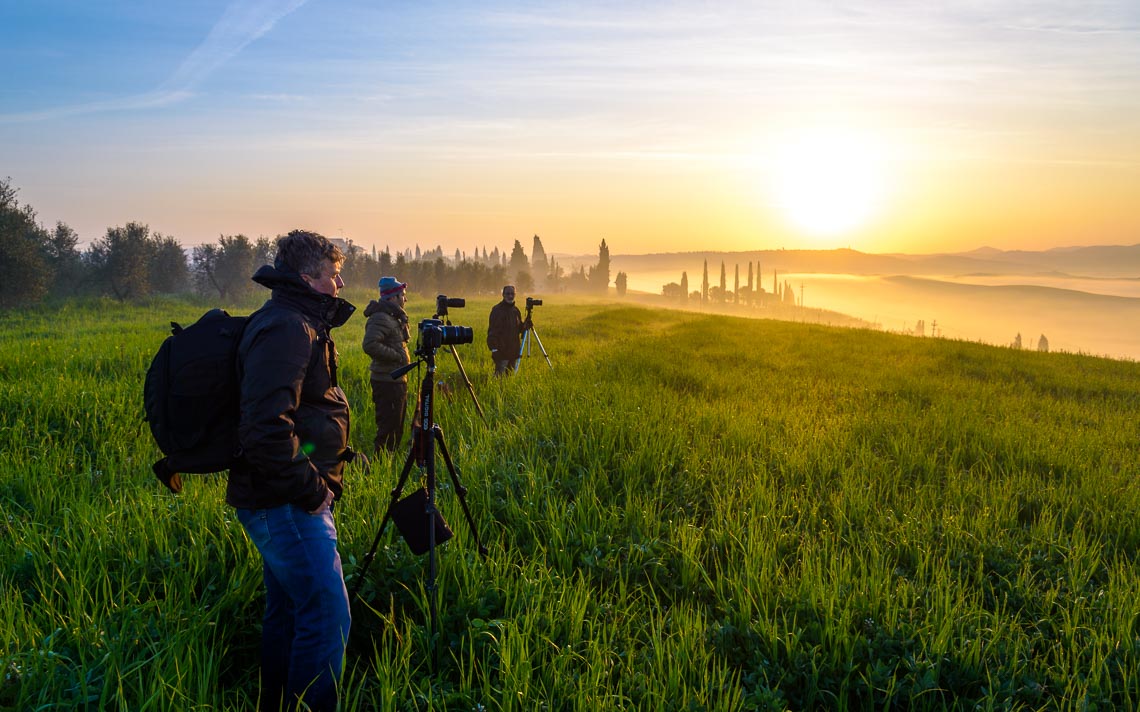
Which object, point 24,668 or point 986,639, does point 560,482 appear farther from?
point 24,668

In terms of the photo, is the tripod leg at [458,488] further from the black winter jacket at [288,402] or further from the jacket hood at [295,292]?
the jacket hood at [295,292]

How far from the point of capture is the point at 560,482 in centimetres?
574

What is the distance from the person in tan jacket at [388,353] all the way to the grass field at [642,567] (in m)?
0.91

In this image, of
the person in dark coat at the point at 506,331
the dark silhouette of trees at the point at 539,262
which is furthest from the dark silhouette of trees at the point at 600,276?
the person in dark coat at the point at 506,331

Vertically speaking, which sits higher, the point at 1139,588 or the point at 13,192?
the point at 13,192

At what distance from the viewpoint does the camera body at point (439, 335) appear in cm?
362

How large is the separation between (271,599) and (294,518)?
728mm

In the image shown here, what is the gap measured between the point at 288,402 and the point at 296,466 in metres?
0.34

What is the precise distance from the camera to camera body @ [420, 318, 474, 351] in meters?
3.62

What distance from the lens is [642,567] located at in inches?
175

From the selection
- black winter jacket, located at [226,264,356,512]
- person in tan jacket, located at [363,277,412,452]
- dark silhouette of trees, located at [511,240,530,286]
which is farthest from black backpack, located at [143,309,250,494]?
dark silhouette of trees, located at [511,240,530,286]

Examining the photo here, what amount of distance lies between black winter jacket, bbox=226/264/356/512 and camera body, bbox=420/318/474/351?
2.00ft

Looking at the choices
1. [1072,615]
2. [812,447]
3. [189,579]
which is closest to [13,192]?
[189,579]

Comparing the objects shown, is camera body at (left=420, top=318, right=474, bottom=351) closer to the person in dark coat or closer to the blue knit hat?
the blue knit hat
